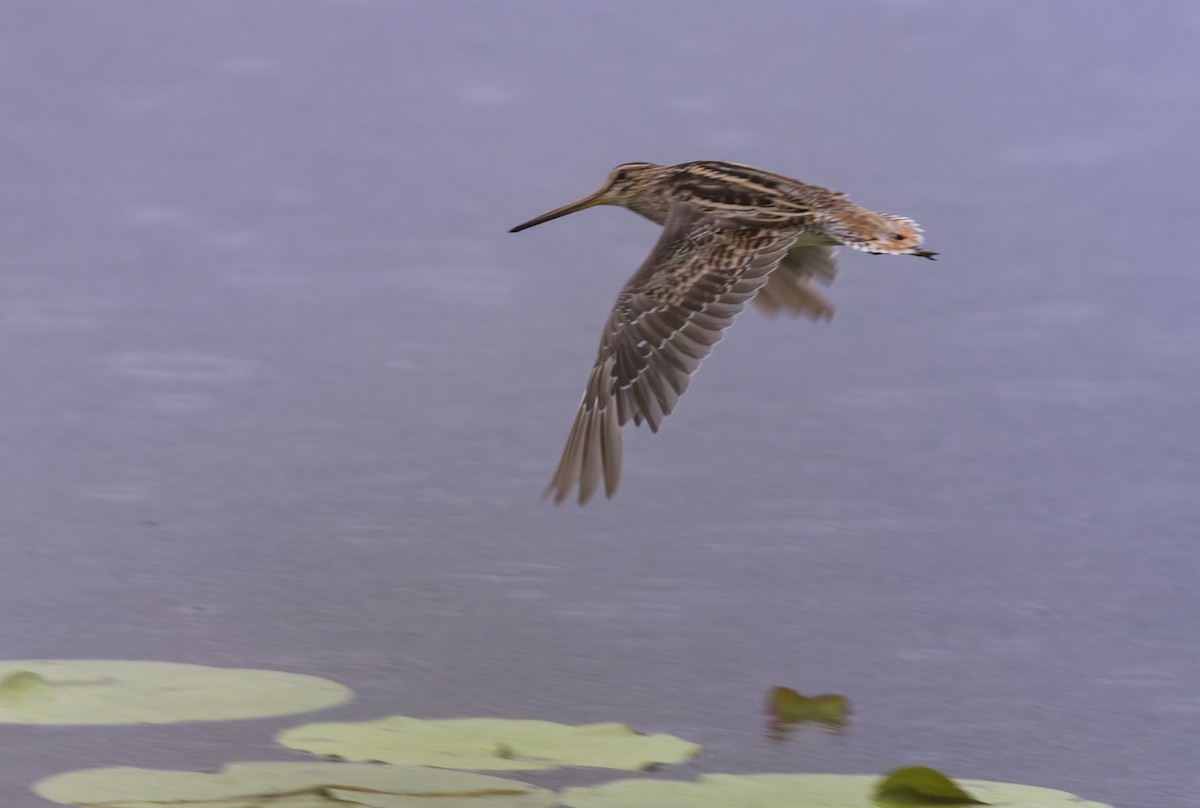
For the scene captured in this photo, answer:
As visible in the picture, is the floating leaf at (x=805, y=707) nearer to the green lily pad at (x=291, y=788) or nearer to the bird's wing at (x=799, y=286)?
the green lily pad at (x=291, y=788)

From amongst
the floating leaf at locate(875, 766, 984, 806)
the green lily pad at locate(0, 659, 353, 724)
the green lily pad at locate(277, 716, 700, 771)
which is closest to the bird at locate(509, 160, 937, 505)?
the green lily pad at locate(277, 716, 700, 771)

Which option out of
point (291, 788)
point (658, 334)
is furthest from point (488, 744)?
point (658, 334)

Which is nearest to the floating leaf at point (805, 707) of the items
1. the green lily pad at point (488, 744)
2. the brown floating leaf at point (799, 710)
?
the brown floating leaf at point (799, 710)

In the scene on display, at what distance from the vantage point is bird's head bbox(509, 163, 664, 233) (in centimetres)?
381

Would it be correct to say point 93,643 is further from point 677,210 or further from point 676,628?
point 677,210

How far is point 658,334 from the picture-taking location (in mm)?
3139

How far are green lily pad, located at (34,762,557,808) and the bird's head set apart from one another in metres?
1.58

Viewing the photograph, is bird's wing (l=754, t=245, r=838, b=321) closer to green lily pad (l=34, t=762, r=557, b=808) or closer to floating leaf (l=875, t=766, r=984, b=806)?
floating leaf (l=875, t=766, r=984, b=806)

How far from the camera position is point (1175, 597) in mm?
3391

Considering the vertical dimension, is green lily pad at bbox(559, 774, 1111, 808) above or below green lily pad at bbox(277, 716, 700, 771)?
below

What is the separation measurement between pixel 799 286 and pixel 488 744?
63.2 inches

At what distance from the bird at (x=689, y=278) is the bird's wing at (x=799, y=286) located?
73mm

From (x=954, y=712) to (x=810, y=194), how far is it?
1.14 meters

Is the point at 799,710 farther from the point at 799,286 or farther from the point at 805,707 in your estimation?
the point at 799,286
